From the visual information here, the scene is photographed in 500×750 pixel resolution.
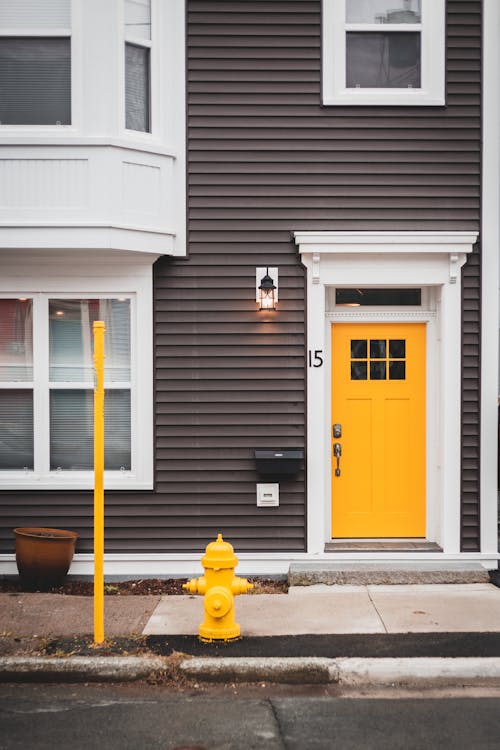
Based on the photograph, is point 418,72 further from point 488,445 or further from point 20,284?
point 20,284

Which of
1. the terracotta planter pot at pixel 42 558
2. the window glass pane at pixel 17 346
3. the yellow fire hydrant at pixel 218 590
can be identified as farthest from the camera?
the window glass pane at pixel 17 346

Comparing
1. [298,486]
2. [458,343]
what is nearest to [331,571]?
[298,486]

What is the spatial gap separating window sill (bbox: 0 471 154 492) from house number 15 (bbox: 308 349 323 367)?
1.99m

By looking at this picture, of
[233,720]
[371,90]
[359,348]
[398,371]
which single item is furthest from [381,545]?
[371,90]

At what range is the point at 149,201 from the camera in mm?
8055

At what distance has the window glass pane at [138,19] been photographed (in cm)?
812

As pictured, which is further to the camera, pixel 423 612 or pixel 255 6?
pixel 255 6

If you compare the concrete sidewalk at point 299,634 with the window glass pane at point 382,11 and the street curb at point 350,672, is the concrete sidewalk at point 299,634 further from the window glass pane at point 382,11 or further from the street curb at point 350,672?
the window glass pane at point 382,11

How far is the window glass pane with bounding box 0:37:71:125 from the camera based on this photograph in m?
8.05

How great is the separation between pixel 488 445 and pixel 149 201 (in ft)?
13.5

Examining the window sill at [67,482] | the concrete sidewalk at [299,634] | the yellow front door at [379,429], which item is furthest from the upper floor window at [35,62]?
the concrete sidewalk at [299,634]

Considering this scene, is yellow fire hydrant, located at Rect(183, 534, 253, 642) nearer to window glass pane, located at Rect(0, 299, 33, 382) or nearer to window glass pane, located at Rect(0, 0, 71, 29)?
window glass pane, located at Rect(0, 299, 33, 382)

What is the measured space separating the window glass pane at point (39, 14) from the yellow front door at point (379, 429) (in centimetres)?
403

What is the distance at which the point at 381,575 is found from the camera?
7996mm
